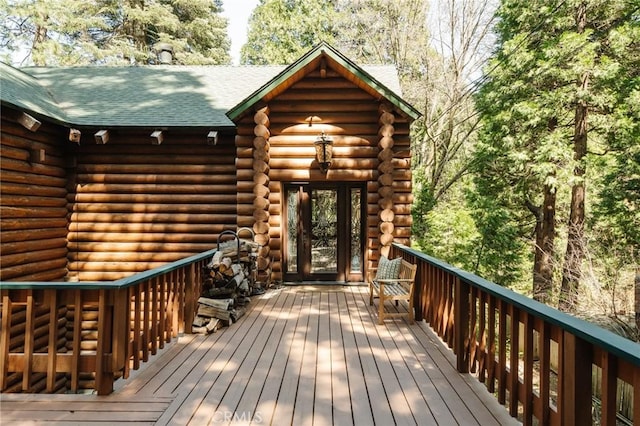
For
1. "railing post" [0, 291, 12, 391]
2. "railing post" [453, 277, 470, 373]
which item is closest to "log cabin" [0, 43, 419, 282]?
"railing post" [453, 277, 470, 373]

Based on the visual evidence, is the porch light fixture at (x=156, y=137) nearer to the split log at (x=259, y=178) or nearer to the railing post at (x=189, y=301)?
the split log at (x=259, y=178)

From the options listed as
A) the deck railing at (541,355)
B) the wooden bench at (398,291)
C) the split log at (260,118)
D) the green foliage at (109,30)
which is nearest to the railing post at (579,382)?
the deck railing at (541,355)

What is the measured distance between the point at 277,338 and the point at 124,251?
5.28 meters

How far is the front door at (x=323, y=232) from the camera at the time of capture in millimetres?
7773

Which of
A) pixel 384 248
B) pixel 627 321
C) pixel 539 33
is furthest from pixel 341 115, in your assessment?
pixel 539 33

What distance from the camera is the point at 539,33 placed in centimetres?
1134

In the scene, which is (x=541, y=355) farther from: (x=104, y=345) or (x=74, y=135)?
(x=74, y=135)

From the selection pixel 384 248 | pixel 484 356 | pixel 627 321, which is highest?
pixel 384 248

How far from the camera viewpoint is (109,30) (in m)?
19.2

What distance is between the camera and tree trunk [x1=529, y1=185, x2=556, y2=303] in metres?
11.3

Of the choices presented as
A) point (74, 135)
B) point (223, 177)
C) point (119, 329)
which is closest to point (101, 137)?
point (74, 135)

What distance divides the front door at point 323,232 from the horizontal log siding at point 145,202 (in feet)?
4.47

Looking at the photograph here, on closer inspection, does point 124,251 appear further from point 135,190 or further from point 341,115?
point 341,115

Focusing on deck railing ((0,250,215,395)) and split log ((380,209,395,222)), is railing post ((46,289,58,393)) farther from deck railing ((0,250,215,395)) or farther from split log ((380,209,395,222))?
split log ((380,209,395,222))
